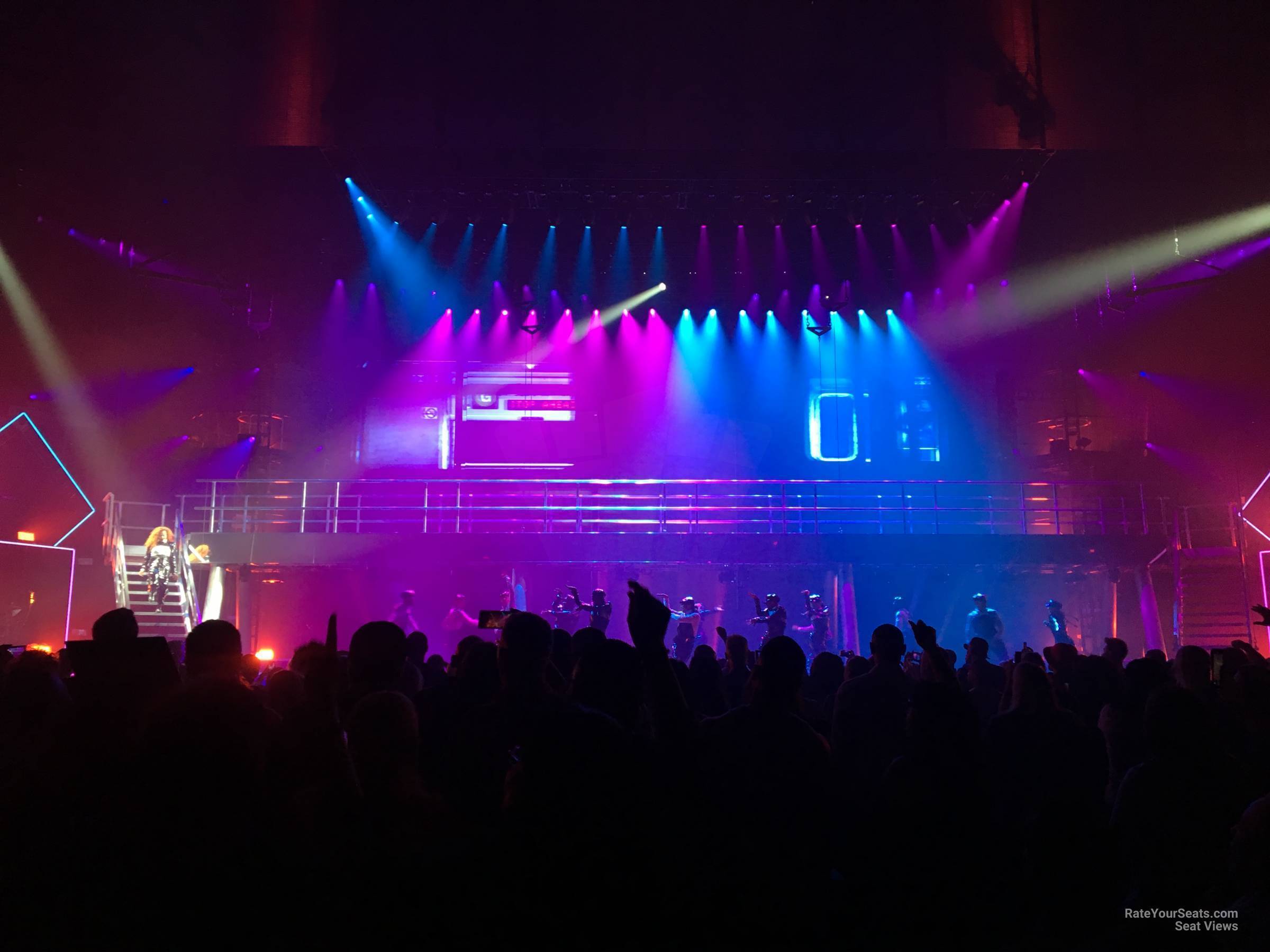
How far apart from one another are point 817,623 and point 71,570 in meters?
13.0

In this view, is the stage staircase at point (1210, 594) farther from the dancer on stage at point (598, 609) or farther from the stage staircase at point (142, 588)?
the stage staircase at point (142, 588)

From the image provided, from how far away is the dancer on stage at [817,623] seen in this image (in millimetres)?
14703

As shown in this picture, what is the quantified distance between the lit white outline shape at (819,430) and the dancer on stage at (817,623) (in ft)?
21.7

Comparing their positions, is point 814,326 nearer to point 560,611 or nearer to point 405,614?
point 560,611

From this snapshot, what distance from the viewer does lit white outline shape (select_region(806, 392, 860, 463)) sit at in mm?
21516

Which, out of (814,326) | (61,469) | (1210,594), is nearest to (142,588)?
(61,469)

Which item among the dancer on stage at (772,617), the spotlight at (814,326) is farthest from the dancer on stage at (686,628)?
the spotlight at (814,326)

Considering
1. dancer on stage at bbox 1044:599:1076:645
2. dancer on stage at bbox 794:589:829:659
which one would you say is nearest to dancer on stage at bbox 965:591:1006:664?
dancer on stage at bbox 1044:599:1076:645

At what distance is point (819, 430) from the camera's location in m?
21.7

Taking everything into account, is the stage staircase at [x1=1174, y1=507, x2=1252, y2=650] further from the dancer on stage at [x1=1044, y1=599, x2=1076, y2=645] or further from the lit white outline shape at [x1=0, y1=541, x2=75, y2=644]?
the lit white outline shape at [x1=0, y1=541, x2=75, y2=644]

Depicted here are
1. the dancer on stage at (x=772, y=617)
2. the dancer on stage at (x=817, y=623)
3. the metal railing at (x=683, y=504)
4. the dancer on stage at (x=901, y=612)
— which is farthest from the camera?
the metal railing at (x=683, y=504)

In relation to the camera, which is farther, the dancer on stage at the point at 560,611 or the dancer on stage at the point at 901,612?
the dancer on stage at the point at 901,612

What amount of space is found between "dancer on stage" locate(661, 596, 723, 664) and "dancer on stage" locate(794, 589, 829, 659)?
5.53 feet

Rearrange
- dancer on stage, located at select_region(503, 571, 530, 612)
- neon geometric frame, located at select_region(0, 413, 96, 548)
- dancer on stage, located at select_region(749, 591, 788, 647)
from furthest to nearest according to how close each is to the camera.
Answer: dancer on stage, located at select_region(503, 571, 530, 612) < neon geometric frame, located at select_region(0, 413, 96, 548) < dancer on stage, located at select_region(749, 591, 788, 647)
